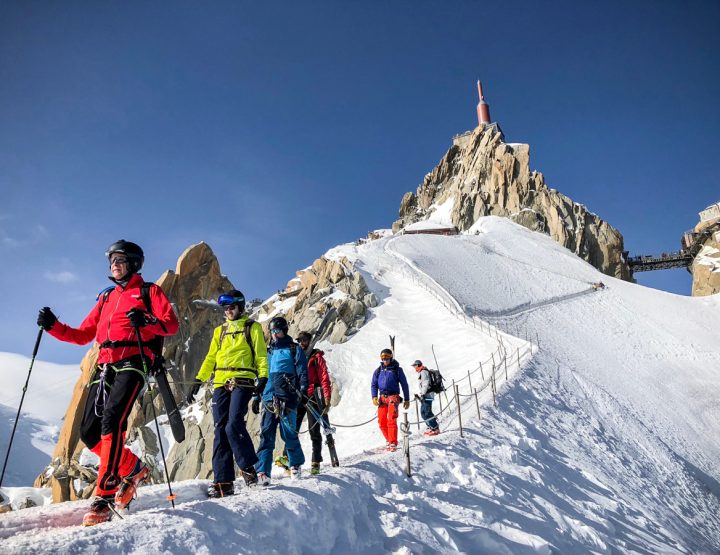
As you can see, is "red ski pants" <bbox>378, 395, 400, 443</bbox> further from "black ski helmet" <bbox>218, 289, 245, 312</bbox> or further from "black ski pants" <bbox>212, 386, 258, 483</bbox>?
"black ski helmet" <bbox>218, 289, 245, 312</bbox>

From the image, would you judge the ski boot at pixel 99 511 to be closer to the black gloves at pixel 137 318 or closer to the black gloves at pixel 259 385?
the black gloves at pixel 137 318

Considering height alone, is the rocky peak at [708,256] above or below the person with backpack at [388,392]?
above

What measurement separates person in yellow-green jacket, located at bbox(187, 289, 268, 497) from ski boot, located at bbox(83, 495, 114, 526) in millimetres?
1189

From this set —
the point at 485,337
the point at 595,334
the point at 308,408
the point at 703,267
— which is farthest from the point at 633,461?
the point at 703,267

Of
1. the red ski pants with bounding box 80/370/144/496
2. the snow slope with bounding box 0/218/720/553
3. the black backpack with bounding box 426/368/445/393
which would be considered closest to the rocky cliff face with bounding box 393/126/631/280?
the snow slope with bounding box 0/218/720/553

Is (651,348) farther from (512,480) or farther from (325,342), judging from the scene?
(512,480)

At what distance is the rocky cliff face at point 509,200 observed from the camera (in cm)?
7044

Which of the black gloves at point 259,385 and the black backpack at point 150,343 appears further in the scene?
the black gloves at point 259,385

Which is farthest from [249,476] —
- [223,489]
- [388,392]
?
[388,392]

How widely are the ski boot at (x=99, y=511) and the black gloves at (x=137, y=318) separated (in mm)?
1478

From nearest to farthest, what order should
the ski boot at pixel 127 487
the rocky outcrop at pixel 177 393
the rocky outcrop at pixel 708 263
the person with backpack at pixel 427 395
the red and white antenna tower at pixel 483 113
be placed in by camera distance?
the ski boot at pixel 127 487
the person with backpack at pixel 427 395
the rocky outcrop at pixel 177 393
the rocky outcrop at pixel 708 263
the red and white antenna tower at pixel 483 113

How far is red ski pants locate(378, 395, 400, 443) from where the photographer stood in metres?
9.14

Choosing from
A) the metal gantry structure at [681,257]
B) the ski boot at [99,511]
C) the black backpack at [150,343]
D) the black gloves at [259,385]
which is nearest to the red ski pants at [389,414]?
the black gloves at [259,385]

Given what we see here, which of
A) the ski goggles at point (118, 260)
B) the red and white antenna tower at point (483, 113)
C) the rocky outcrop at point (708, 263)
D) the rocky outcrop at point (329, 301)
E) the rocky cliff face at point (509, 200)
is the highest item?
the red and white antenna tower at point (483, 113)
